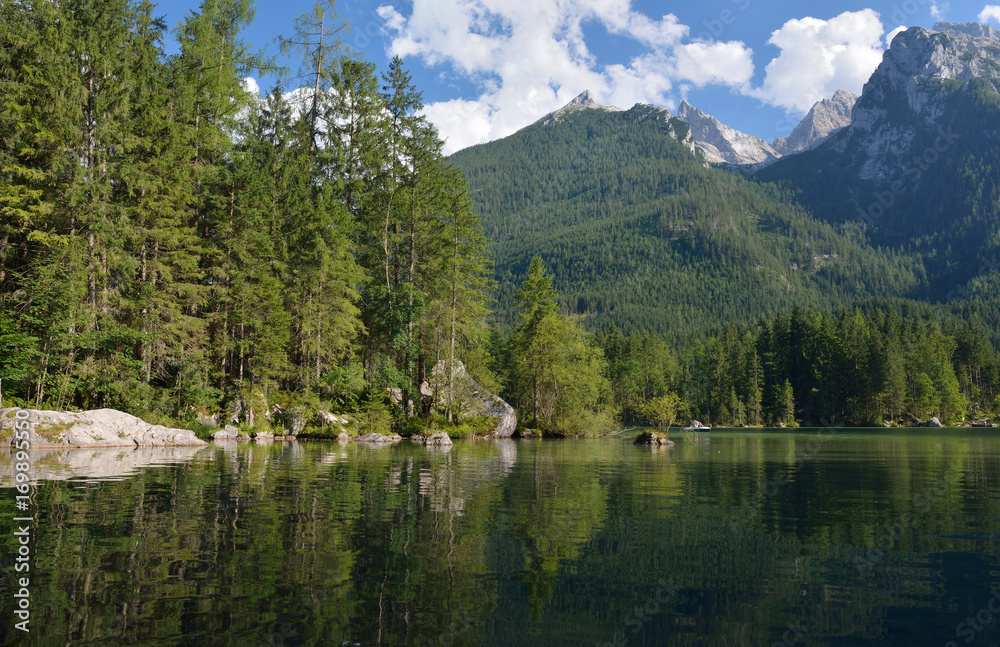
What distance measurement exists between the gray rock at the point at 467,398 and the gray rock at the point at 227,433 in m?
14.5

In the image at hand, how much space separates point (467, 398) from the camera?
4650 centimetres

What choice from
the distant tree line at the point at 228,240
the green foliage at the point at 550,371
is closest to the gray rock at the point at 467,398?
the distant tree line at the point at 228,240

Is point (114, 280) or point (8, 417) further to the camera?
point (114, 280)

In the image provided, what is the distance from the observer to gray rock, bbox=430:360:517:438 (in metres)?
44.7

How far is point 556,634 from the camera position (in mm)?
4918

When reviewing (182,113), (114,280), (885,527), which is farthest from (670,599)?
(182,113)

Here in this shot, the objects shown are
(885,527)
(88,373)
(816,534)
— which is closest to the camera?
(816,534)

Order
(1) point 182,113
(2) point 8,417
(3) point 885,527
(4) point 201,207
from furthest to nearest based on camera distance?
(4) point 201,207 → (1) point 182,113 → (2) point 8,417 → (3) point 885,527

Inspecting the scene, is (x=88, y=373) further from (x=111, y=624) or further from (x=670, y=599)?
(x=670, y=599)

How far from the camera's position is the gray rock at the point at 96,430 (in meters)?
23.8

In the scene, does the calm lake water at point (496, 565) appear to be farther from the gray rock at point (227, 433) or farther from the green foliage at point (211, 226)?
the gray rock at point (227, 433)

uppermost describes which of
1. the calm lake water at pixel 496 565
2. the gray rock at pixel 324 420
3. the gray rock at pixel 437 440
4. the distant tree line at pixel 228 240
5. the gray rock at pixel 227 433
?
the distant tree line at pixel 228 240

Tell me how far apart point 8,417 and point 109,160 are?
13.7 metres

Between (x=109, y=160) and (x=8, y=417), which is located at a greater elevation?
(x=109, y=160)
